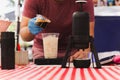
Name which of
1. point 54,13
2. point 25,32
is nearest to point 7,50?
point 25,32

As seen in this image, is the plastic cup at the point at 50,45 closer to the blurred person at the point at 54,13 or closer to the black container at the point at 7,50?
the black container at the point at 7,50

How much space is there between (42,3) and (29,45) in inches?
47.5

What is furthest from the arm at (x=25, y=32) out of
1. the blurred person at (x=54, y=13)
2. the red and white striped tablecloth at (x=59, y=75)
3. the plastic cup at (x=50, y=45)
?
the red and white striped tablecloth at (x=59, y=75)

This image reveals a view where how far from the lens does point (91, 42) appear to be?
1201 mm

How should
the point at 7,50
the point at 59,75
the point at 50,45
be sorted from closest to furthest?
the point at 59,75 → the point at 7,50 → the point at 50,45

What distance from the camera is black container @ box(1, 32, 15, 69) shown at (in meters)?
1.13

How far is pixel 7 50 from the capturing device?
44.8 inches

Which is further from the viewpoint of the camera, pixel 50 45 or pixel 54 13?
pixel 54 13

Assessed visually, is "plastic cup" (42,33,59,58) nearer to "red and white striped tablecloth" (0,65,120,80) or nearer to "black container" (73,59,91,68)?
"black container" (73,59,91,68)


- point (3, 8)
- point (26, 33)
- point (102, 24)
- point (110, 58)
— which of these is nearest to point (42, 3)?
point (26, 33)

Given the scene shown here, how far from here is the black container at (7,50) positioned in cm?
113

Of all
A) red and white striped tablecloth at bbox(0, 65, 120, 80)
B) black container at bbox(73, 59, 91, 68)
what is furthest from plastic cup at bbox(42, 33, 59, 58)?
red and white striped tablecloth at bbox(0, 65, 120, 80)

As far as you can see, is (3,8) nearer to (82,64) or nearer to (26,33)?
(26,33)

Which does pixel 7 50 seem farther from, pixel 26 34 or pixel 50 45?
pixel 26 34
